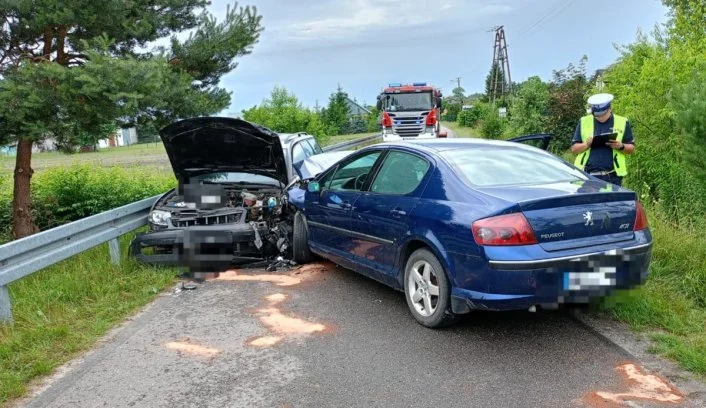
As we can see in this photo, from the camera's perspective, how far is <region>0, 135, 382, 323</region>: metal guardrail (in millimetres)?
4953

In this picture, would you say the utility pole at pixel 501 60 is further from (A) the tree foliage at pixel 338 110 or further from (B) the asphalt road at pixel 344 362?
(B) the asphalt road at pixel 344 362

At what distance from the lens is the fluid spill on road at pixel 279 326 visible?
460 centimetres

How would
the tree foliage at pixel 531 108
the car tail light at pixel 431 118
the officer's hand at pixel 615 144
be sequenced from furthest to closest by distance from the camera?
the car tail light at pixel 431 118 → the tree foliage at pixel 531 108 → the officer's hand at pixel 615 144

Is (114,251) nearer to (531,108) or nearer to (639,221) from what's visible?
(639,221)

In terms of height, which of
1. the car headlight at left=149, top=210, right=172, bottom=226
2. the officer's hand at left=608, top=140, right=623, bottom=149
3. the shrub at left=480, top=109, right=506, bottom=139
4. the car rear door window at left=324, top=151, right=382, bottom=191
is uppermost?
the shrub at left=480, top=109, right=506, bottom=139

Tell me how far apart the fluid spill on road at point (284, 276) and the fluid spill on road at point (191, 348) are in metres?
1.79

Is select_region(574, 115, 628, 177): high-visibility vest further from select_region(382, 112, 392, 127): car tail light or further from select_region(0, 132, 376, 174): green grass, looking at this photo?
select_region(382, 112, 392, 127): car tail light

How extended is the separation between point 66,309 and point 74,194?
22.4ft

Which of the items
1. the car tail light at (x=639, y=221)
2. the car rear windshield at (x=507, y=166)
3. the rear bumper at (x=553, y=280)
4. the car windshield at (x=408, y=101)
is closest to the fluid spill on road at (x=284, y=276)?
the car rear windshield at (x=507, y=166)

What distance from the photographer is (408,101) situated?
23297mm

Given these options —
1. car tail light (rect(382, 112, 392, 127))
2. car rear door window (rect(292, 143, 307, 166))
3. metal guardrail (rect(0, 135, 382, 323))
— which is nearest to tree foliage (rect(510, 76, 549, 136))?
car tail light (rect(382, 112, 392, 127))

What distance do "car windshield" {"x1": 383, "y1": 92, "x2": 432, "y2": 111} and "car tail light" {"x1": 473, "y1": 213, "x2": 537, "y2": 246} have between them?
19.6 m

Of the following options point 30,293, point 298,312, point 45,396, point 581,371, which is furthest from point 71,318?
point 581,371

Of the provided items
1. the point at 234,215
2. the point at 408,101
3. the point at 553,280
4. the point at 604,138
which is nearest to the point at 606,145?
the point at 604,138
